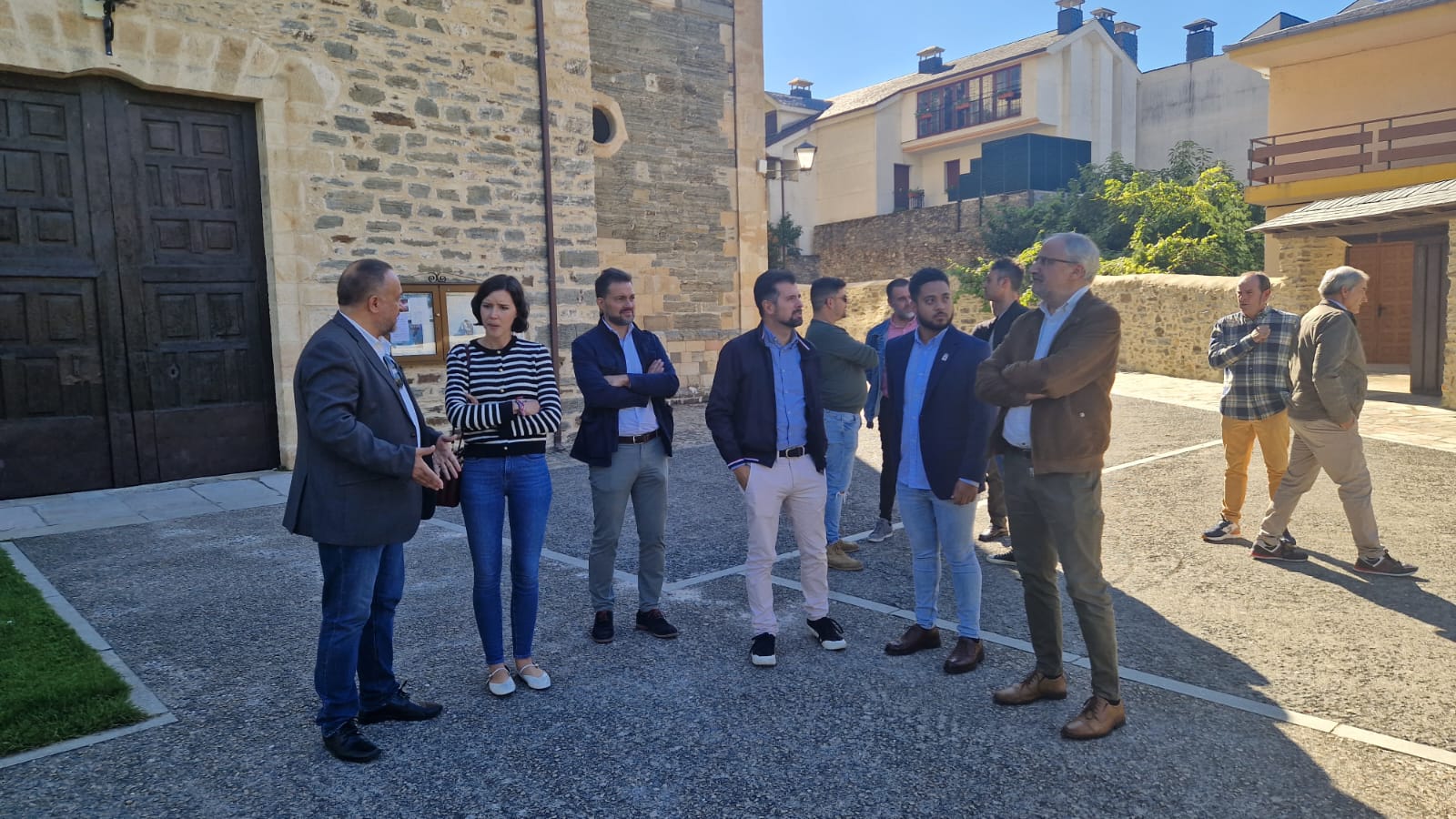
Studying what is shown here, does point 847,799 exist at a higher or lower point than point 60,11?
lower

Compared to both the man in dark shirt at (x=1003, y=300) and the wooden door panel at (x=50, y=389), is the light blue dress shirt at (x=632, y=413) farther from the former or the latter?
the wooden door panel at (x=50, y=389)

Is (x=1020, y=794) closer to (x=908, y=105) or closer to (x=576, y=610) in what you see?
(x=576, y=610)

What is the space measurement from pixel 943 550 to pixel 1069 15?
36.3 m

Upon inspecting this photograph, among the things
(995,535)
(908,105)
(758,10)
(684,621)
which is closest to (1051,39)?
(908,105)

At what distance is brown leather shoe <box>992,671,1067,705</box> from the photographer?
11.8 ft

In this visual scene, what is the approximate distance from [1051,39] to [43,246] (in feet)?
108

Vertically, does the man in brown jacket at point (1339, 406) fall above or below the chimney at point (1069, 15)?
below

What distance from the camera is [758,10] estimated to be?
14.3m

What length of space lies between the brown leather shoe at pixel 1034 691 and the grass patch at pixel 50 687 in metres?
3.36

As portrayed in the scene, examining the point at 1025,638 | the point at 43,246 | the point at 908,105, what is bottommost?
the point at 1025,638

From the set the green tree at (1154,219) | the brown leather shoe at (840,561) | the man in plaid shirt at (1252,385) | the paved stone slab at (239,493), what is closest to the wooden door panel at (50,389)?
the paved stone slab at (239,493)

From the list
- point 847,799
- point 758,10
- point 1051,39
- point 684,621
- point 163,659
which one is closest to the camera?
point 847,799

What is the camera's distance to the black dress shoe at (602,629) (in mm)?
4359

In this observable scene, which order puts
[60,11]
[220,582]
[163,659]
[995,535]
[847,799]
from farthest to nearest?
[60,11], [995,535], [220,582], [163,659], [847,799]
